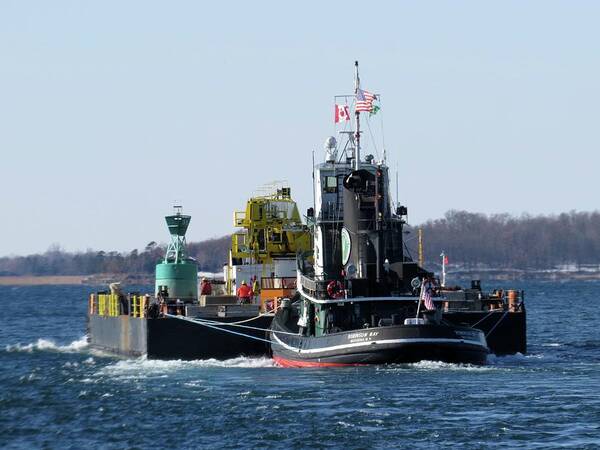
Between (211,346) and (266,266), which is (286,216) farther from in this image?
(211,346)

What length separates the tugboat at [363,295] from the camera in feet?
167

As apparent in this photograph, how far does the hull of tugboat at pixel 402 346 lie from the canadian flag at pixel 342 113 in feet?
33.6

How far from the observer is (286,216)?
71938mm

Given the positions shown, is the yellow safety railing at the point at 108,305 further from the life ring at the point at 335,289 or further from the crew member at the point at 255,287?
the life ring at the point at 335,289

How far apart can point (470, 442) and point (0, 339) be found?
5355 centimetres

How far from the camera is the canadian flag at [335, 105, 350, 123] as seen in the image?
2360 inches

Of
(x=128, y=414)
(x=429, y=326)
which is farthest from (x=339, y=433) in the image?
(x=429, y=326)

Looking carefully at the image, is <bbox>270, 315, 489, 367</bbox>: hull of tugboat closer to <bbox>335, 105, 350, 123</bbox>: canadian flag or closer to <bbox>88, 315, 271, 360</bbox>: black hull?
<bbox>88, 315, 271, 360</bbox>: black hull

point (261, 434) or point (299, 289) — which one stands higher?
point (299, 289)

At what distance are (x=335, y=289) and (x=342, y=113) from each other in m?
8.42

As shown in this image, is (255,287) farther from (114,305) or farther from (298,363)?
(298,363)

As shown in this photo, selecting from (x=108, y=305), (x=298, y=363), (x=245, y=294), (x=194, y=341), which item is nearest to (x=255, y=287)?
(x=245, y=294)

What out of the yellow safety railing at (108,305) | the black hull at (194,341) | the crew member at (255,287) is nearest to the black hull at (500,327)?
the black hull at (194,341)

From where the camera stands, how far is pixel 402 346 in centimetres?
5044
